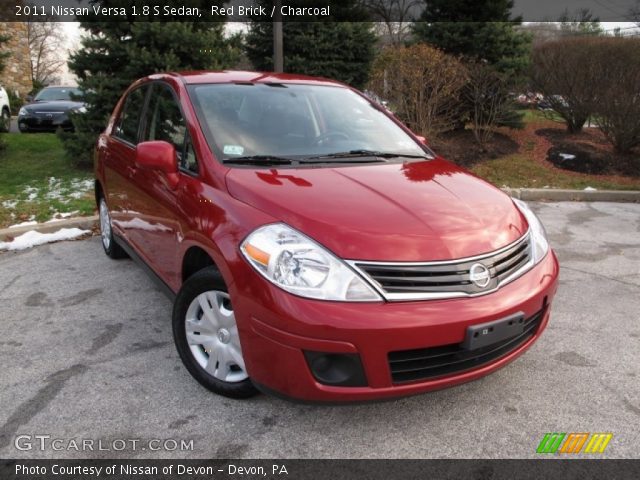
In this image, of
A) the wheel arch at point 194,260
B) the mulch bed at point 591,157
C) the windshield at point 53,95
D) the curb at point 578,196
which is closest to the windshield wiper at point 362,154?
the wheel arch at point 194,260

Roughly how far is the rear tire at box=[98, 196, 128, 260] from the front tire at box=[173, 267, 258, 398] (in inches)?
89.4

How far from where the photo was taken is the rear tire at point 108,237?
15.3 feet

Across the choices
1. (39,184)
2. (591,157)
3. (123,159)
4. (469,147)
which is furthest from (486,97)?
(123,159)

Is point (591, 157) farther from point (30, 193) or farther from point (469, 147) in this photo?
point (30, 193)

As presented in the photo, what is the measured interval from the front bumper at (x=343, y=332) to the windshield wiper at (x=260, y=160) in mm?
754

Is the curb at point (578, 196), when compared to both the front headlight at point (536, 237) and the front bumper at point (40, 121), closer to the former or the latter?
the front headlight at point (536, 237)

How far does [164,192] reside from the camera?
3.05m

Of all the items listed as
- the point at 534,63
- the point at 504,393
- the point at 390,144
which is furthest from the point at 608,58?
the point at 504,393

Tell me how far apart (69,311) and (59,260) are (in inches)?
52.3

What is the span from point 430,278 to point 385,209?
424mm

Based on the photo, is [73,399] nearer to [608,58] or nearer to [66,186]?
[66,186]

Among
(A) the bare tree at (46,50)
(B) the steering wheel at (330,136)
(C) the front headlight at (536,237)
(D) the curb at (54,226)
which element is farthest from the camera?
(A) the bare tree at (46,50)

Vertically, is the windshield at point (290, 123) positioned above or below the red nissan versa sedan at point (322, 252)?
above

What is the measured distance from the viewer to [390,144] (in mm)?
3418
